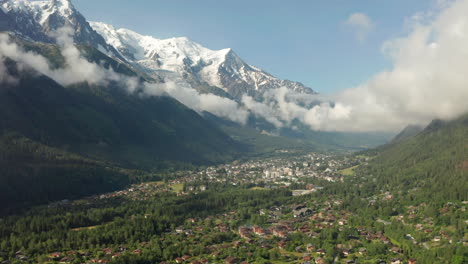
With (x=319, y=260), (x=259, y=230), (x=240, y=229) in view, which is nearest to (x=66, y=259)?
(x=240, y=229)

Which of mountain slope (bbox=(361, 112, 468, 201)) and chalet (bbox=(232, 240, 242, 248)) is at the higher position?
mountain slope (bbox=(361, 112, 468, 201))

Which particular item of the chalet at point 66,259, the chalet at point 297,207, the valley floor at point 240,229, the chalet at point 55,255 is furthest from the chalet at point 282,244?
the chalet at point 55,255

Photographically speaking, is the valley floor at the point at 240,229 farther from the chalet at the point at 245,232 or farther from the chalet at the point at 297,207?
the chalet at the point at 245,232

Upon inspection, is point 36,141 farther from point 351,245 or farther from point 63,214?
point 351,245

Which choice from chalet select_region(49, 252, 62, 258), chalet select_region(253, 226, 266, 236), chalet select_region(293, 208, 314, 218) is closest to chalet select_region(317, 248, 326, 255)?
chalet select_region(253, 226, 266, 236)

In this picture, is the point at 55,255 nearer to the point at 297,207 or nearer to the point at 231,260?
the point at 231,260

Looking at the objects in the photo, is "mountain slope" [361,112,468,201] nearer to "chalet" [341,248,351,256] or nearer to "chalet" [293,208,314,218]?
"chalet" [293,208,314,218]

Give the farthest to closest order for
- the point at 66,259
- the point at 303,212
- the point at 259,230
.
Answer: the point at 303,212
the point at 259,230
the point at 66,259

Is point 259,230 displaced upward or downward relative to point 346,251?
upward

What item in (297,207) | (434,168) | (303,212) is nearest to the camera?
(303,212)
